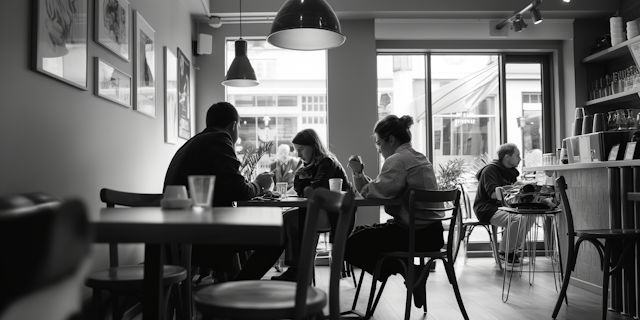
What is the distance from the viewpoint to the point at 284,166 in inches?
239

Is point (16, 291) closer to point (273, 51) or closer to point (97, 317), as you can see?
point (97, 317)

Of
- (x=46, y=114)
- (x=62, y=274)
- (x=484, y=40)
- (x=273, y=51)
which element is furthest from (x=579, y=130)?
(x=62, y=274)

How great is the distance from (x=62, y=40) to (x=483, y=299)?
3.30 m

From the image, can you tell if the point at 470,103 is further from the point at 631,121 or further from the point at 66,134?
the point at 66,134

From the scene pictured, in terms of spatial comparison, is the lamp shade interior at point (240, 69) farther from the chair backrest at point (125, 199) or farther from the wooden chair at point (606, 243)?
the wooden chair at point (606, 243)

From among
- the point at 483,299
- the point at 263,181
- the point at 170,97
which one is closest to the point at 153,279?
the point at 263,181

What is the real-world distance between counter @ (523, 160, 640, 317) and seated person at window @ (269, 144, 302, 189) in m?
2.64

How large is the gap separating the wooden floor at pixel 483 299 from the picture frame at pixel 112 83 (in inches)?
82.2

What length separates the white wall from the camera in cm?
207

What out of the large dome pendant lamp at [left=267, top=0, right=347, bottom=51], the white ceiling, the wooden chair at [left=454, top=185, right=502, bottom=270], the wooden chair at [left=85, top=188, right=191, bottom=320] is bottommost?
the wooden chair at [left=454, top=185, right=502, bottom=270]

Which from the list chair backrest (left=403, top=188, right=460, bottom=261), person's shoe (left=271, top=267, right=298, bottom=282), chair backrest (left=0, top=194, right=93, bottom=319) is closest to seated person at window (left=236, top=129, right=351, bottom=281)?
person's shoe (left=271, top=267, right=298, bottom=282)

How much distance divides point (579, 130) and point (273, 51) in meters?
3.65

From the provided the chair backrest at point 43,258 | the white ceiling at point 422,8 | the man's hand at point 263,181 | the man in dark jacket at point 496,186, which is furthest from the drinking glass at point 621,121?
the chair backrest at point 43,258

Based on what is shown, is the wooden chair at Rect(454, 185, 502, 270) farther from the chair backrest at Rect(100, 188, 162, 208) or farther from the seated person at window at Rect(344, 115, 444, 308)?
the chair backrest at Rect(100, 188, 162, 208)
